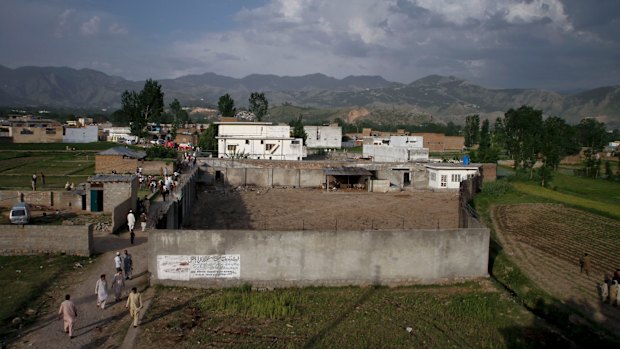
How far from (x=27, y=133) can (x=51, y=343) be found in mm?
Result: 75568

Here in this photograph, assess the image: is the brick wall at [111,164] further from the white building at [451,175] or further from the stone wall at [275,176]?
the white building at [451,175]

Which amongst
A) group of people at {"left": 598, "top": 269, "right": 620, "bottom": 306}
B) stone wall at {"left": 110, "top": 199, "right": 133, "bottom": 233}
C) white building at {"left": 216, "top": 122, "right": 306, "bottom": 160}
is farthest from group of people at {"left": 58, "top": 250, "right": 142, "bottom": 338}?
white building at {"left": 216, "top": 122, "right": 306, "bottom": 160}

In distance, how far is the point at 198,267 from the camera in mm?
16109

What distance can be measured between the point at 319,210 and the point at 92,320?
19992 mm

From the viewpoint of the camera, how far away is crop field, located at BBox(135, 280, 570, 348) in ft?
41.7

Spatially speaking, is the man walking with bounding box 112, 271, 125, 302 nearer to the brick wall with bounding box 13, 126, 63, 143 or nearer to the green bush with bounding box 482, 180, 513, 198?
the green bush with bounding box 482, 180, 513, 198

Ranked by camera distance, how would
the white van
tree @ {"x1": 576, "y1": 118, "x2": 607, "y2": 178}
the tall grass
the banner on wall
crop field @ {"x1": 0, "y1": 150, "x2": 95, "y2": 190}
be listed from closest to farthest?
the tall grass, the banner on wall, the white van, crop field @ {"x1": 0, "y1": 150, "x2": 95, "y2": 190}, tree @ {"x1": 576, "y1": 118, "x2": 607, "y2": 178}

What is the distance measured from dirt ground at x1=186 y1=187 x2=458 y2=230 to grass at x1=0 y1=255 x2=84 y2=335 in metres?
8.78

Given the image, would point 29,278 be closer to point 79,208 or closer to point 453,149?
point 79,208

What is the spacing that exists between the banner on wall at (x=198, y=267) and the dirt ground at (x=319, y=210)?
9.71 metres

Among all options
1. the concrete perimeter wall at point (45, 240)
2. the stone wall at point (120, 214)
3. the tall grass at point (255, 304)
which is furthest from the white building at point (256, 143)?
the tall grass at point (255, 304)

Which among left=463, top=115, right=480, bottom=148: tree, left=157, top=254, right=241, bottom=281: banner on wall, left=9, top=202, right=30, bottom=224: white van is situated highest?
left=463, top=115, right=480, bottom=148: tree

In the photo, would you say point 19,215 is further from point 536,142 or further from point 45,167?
point 536,142

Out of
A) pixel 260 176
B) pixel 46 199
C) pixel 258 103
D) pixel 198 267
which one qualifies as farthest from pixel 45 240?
pixel 258 103
